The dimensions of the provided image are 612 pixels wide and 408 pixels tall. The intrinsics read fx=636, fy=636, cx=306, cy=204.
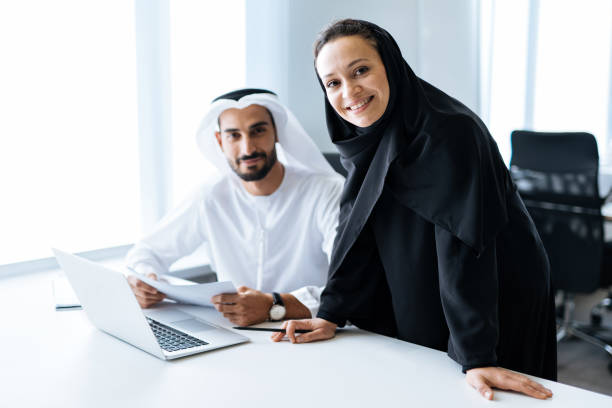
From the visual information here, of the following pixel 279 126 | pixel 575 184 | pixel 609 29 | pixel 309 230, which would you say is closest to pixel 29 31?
pixel 279 126

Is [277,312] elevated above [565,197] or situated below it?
below

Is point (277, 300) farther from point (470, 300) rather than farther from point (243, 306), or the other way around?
point (470, 300)

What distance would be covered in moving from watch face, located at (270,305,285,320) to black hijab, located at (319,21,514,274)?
323 mm

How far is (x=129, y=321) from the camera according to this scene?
1.47 metres

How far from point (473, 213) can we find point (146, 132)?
5.97 feet

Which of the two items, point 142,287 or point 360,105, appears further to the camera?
point 142,287

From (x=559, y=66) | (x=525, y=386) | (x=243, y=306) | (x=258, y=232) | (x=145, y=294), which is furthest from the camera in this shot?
(x=559, y=66)

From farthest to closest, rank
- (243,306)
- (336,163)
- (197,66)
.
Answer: (197,66) < (336,163) < (243,306)

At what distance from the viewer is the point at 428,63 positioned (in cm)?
372

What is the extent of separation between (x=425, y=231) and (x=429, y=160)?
191mm

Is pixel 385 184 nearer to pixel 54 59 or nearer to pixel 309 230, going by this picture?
pixel 309 230

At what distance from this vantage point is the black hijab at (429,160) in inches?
51.7

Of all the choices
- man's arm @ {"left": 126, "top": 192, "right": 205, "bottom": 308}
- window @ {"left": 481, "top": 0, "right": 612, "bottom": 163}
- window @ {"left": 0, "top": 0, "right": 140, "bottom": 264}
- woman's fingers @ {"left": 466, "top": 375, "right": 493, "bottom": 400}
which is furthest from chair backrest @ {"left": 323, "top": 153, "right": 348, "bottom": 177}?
→ window @ {"left": 481, "top": 0, "right": 612, "bottom": 163}

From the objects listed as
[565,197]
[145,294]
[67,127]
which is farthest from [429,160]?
[565,197]
